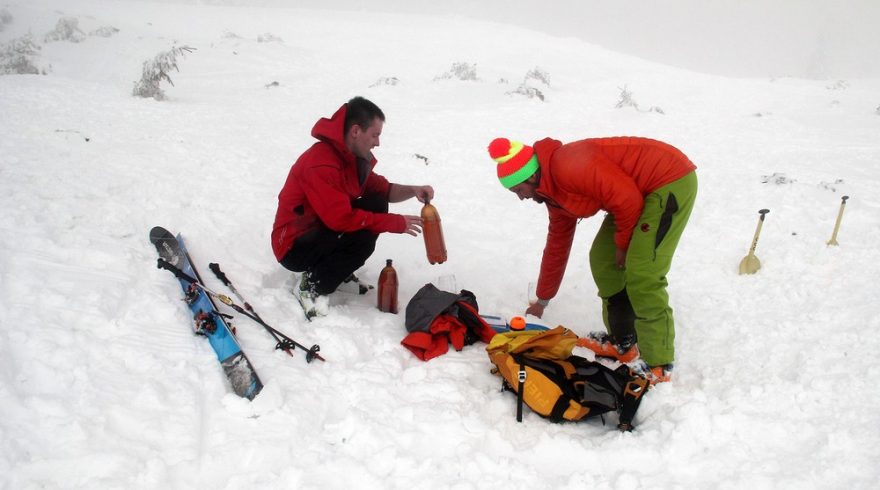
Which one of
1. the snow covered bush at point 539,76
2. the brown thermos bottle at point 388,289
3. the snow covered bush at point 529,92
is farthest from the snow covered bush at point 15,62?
the snow covered bush at point 539,76

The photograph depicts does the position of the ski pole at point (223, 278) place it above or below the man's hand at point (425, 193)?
below

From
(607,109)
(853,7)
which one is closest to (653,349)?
(607,109)

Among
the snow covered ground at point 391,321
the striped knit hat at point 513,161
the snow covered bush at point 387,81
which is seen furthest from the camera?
the snow covered bush at point 387,81

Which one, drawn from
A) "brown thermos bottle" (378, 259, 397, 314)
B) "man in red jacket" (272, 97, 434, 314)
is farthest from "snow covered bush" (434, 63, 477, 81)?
"brown thermos bottle" (378, 259, 397, 314)

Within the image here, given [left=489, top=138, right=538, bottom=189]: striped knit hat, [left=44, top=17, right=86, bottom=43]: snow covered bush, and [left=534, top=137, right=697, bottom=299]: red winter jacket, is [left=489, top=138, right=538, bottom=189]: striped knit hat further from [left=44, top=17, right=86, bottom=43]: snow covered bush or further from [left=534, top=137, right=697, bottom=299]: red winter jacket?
[left=44, top=17, right=86, bottom=43]: snow covered bush

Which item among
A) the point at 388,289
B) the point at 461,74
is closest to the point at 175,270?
the point at 388,289

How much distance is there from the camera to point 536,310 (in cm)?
449

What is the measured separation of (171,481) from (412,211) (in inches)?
189

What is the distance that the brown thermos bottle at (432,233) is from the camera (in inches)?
164

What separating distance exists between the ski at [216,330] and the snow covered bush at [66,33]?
1797cm

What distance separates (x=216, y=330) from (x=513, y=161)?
240cm

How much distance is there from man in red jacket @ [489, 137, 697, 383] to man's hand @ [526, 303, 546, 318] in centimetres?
108

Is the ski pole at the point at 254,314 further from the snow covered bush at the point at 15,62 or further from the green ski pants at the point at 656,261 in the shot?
the snow covered bush at the point at 15,62

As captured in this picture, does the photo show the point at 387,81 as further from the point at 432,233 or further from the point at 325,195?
the point at 325,195
